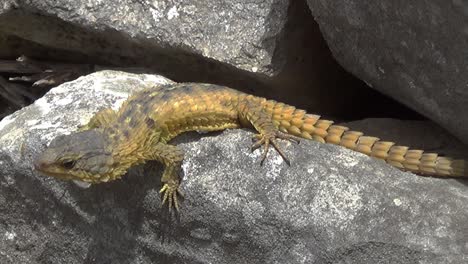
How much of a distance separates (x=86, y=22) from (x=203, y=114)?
98cm

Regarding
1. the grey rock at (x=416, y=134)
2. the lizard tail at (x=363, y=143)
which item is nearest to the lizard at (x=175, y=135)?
the lizard tail at (x=363, y=143)

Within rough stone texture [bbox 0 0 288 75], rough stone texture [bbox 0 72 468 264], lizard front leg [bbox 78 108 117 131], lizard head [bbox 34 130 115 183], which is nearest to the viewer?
rough stone texture [bbox 0 72 468 264]

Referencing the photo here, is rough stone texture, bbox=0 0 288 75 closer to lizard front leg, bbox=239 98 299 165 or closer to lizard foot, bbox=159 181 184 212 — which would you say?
lizard front leg, bbox=239 98 299 165

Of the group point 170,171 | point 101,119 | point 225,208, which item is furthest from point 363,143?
point 101,119

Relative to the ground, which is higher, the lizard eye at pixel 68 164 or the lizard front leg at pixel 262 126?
the lizard front leg at pixel 262 126

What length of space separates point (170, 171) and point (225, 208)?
0.36 m

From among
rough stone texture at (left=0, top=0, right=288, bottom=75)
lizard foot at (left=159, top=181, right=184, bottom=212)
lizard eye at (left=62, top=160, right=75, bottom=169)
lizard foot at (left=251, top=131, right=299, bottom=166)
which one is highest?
rough stone texture at (left=0, top=0, right=288, bottom=75)

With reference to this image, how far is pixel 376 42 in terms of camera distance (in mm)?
4703

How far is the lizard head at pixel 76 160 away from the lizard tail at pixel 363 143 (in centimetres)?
95

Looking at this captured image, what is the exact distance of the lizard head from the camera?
181 inches

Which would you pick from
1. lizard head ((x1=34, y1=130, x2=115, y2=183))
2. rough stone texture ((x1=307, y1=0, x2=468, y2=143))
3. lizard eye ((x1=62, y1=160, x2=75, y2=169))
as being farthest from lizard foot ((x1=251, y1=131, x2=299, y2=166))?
lizard eye ((x1=62, y1=160, x2=75, y2=169))

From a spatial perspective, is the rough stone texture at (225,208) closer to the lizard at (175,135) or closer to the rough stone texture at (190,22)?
the lizard at (175,135)

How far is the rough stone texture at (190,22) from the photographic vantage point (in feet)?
17.0

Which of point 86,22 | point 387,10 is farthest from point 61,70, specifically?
point 387,10
